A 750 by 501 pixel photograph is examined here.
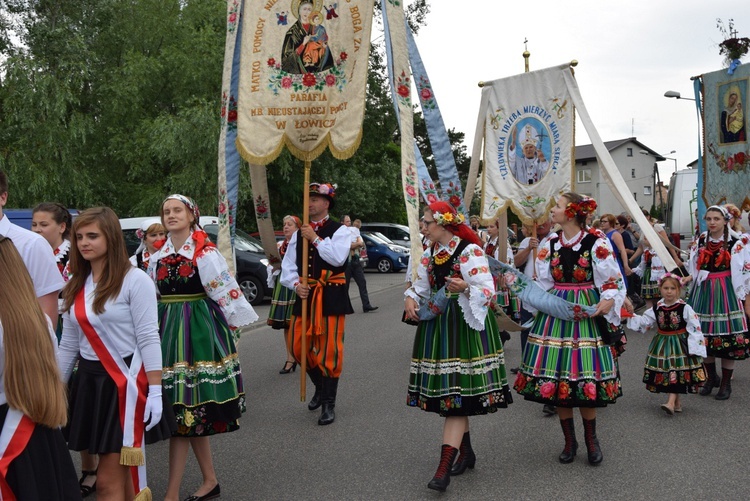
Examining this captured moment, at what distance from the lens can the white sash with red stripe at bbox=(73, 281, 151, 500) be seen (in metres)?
3.45

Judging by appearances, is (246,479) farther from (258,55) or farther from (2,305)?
(258,55)

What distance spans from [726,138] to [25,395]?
31.3ft

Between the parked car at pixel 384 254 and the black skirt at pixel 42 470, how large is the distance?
23850mm

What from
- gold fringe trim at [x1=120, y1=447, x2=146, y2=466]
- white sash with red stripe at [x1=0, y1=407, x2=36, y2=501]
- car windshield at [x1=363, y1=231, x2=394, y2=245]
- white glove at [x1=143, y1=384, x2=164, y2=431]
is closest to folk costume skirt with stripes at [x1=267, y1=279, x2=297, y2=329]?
white glove at [x1=143, y1=384, x2=164, y2=431]

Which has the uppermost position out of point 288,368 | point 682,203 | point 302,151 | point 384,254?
point 302,151

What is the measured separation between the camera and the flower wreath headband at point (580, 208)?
514cm

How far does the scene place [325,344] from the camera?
6469 mm

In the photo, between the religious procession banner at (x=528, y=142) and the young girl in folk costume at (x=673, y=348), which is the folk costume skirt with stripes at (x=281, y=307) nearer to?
the religious procession banner at (x=528, y=142)

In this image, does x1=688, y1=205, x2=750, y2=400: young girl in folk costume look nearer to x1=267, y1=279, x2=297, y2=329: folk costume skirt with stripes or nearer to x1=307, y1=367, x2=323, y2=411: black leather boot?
Answer: x1=307, y1=367, x2=323, y2=411: black leather boot

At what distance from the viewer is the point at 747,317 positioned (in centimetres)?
735

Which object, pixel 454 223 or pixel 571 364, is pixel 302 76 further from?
pixel 571 364

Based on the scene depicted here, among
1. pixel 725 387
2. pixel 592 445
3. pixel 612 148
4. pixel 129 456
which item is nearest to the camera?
pixel 129 456

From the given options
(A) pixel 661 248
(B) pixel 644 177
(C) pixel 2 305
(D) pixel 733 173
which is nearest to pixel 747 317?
(A) pixel 661 248

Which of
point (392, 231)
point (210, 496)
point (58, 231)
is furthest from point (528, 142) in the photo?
point (392, 231)
